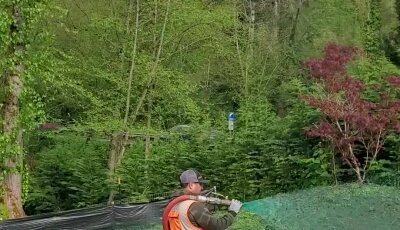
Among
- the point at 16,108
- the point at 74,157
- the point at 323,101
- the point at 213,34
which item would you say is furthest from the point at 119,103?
the point at 323,101

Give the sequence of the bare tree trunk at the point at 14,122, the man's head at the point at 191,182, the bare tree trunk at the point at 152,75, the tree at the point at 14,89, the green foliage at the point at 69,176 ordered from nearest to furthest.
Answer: the man's head at the point at 191,182 → the tree at the point at 14,89 → the bare tree trunk at the point at 14,122 → the green foliage at the point at 69,176 → the bare tree trunk at the point at 152,75

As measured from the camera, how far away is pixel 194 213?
16.4 ft

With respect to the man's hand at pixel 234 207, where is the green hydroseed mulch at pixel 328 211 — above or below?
below

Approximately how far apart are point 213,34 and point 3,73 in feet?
27.5

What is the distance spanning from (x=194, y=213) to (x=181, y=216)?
127 millimetres

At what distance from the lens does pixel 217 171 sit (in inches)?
680

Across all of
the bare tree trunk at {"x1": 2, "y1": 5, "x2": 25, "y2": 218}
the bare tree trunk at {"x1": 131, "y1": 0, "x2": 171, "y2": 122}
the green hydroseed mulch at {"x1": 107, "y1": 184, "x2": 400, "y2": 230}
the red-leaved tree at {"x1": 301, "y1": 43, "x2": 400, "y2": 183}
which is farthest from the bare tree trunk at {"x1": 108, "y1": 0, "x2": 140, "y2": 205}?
the red-leaved tree at {"x1": 301, "y1": 43, "x2": 400, "y2": 183}

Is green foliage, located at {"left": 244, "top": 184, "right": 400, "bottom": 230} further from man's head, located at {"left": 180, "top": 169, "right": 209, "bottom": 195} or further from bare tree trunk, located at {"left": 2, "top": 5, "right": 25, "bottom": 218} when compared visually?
man's head, located at {"left": 180, "top": 169, "right": 209, "bottom": 195}

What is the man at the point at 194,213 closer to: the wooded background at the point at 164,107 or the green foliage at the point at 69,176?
the wooded background at the point at 164,107

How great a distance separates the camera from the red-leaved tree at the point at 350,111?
1360 cm

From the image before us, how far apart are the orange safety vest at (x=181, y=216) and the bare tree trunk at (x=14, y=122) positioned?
9.62 meters

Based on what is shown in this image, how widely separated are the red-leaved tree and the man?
8.85 metres

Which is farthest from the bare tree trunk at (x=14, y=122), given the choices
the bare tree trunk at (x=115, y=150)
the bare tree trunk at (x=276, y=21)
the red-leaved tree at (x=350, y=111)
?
the bare tree trunk at (x=276, y=21)

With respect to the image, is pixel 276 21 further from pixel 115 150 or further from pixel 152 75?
pixel 115 150
